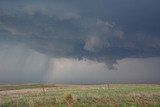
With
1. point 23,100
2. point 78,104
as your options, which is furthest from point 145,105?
point 23,100

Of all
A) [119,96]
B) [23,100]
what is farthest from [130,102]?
[23,100]

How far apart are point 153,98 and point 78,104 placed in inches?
465

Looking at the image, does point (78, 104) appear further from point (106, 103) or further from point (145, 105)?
point (145, 105)

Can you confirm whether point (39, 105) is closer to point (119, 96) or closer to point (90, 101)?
point (90, 101)

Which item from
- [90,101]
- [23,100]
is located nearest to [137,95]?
[90,101]

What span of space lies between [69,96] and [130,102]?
9484 millimetres

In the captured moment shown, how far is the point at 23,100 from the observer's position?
186ft

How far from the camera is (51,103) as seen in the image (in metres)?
55.5

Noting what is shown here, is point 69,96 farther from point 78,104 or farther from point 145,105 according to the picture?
point 145,105

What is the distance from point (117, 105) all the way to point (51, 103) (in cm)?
999

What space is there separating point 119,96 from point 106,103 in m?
2.79

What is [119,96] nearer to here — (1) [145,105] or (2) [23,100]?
(1) [145,105]

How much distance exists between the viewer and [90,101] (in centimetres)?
5556

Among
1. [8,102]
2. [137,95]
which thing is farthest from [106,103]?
[8,102]
